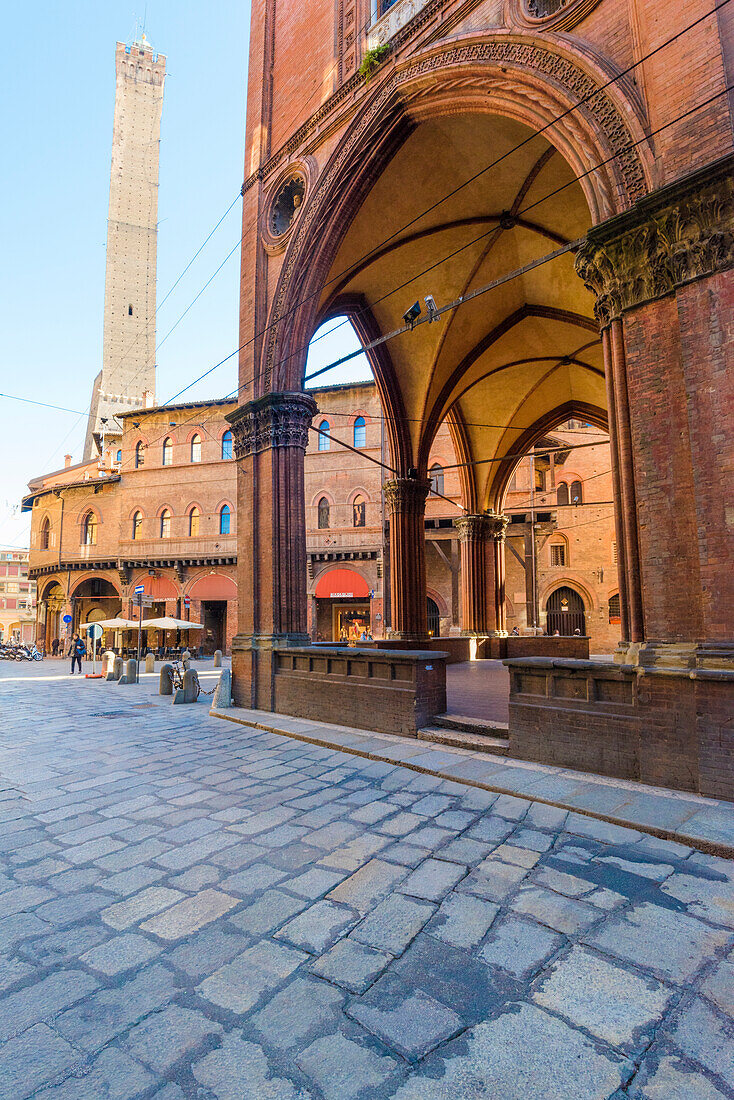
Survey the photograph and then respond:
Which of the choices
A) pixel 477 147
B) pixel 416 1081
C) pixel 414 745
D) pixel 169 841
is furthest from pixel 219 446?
pixel 416 1081

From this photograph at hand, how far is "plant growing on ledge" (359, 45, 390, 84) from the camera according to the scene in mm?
8789

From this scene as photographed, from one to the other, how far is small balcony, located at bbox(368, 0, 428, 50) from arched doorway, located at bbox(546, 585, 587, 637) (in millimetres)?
20099

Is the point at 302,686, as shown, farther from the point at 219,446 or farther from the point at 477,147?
the point at 219,446

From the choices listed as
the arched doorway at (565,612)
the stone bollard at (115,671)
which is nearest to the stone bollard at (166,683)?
the stone bollard at (115,671)

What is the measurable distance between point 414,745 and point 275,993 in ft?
13.9

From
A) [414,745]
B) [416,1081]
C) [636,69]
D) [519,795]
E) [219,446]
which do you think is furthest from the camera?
[219,446]

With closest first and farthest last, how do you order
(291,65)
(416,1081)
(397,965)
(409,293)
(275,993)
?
(416,1081) < (275,993) < (397,965) < (291,65) < (409,293)

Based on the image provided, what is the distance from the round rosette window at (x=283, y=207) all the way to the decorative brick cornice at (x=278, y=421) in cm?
339

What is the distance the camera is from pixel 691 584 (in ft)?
15.8

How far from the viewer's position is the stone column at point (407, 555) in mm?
13797

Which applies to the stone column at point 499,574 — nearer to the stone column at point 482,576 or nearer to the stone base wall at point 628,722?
the stone column at point 482,576

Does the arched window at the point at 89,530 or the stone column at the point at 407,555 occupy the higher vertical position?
the arched window at the point at 89,530

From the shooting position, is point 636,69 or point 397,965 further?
point 636,69

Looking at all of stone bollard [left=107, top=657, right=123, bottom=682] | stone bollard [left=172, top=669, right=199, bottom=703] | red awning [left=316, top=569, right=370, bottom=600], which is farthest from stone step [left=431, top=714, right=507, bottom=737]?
red awning [left=316, top=569, right=370, bottom=600]
